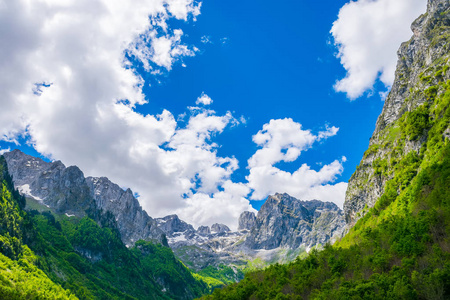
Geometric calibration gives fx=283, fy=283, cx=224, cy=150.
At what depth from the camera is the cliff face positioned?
362 ft

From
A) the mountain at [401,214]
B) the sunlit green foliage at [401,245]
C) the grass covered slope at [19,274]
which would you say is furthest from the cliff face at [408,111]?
the grass covered slope at [19,274]

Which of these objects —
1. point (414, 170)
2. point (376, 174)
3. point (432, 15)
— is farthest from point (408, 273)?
point (432, 15)

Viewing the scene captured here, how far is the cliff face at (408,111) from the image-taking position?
11038 cm

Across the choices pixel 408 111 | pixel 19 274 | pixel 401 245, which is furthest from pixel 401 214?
pixel 19 274

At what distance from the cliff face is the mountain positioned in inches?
19.3

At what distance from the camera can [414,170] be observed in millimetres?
104312

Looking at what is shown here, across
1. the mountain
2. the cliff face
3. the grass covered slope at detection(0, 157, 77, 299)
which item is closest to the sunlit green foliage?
the mountain

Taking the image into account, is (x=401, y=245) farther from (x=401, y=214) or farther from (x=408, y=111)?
(x=408, y=111)

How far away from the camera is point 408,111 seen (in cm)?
13325

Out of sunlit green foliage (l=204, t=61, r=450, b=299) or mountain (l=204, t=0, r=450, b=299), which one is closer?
sunlit green foliage (l=204, t=61, r=450, b=299)

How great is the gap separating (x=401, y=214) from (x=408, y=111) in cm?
6290

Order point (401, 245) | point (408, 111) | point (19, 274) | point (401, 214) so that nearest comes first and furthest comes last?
point (401, 245), point (401, 214), point (408, 111), point (19, 274)

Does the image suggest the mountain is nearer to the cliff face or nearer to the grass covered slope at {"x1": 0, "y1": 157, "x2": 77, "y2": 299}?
the cliff face

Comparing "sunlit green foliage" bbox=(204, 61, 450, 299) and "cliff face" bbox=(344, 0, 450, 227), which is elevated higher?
"cliff face" bbox=(344, 0, 450, 227)
